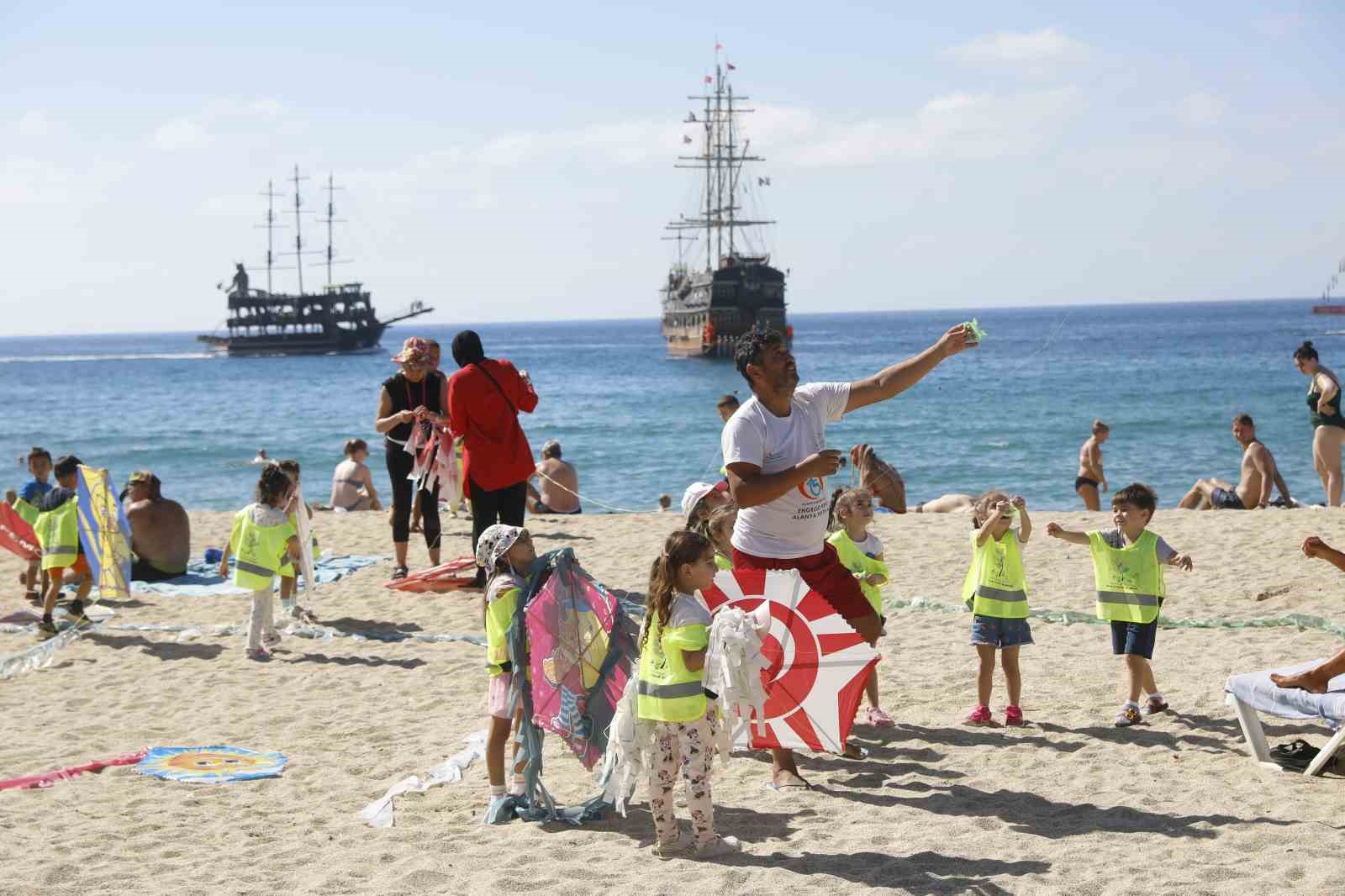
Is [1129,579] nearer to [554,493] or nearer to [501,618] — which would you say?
[501,618]

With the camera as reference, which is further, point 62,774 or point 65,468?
point 65,468

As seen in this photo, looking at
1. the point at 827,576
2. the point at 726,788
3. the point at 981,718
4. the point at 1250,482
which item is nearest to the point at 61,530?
the point at 726,788

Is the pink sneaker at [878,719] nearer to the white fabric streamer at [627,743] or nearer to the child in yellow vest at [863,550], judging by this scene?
the child in yellow vest at [863,550]

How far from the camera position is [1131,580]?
6.39 m

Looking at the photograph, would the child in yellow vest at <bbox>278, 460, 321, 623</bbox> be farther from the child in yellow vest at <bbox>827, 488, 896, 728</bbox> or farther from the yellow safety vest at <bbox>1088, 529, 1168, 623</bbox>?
the yellow safety vest at <bbox>1088, 529, 1168, 623</bbox>

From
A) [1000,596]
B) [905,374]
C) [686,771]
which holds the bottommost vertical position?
[686,771]

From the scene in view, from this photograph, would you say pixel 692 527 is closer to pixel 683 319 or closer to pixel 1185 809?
pixel 1185 809

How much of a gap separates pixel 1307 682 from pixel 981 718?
1.53 meters

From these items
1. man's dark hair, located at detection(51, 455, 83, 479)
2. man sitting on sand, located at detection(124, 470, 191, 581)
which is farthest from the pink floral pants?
man sitting on sand, located at detection(124, 470, 191, 581)

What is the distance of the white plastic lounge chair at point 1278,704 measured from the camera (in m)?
5.49

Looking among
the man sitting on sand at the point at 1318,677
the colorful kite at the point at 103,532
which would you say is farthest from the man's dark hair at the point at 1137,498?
the colorful kite at the point at 103,532

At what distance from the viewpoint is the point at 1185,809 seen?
17.0 feet

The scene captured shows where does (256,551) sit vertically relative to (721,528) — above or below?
below

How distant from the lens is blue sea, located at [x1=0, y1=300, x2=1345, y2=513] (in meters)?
28.5
